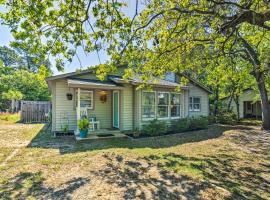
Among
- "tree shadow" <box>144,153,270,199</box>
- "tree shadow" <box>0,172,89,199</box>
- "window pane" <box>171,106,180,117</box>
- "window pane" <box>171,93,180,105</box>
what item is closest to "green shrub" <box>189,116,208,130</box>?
"window pane" <box>171,106,180,117</box>

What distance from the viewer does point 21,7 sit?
3.93 meters

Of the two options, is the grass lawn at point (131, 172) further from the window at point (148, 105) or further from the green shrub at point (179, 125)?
the green shrub at point (179, 125)

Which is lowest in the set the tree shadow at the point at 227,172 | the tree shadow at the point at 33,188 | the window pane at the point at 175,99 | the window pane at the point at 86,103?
the tree shadow at the point at 227,172

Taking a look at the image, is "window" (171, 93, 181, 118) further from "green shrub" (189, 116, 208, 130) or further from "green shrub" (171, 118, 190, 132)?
"green shrub" (189, 116, 208, 130)

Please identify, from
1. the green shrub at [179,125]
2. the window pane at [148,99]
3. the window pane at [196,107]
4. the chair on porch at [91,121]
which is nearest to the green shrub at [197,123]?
the green shrub at [179,125]

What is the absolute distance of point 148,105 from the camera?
11.4 meters

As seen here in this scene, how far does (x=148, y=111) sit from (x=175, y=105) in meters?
2.58

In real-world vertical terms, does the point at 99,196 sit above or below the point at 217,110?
Answer: below

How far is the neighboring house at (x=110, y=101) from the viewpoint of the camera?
9883 mm

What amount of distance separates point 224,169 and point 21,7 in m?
6.52

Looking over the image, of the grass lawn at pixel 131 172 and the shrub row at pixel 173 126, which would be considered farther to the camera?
the shrub row at pixel 173 126

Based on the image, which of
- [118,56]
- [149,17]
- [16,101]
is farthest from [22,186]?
[16,101]

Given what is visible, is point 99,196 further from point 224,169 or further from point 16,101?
point 16,101

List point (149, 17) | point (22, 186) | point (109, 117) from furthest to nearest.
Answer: point (109, 117), point (149, 17), point (22, 186)
